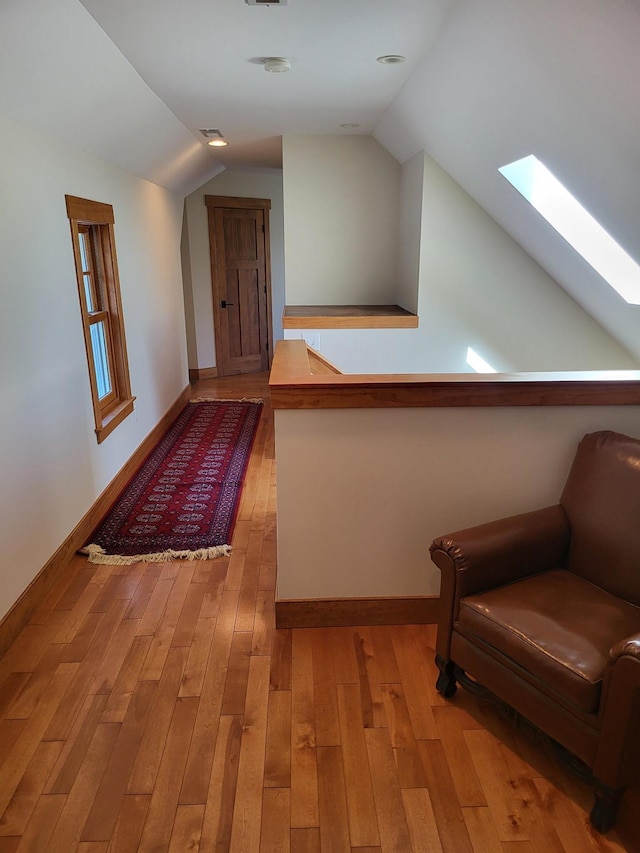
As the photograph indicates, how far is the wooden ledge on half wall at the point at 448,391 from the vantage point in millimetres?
2129

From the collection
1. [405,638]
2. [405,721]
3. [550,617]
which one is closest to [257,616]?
[405,638]

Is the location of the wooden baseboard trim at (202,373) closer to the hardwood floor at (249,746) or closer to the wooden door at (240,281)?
the wooden door at (240,281)

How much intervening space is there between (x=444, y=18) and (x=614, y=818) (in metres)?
2.83

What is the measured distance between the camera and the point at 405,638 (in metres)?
2.38

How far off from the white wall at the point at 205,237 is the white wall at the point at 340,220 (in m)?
2.43

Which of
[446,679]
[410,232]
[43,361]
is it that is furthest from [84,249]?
[446,679]

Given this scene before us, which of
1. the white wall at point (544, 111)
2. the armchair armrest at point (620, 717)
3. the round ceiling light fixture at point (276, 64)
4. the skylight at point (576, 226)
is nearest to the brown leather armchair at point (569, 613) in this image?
the armchair armrest at point (620, 717)

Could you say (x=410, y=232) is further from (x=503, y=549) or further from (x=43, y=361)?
(x=503, y=549)

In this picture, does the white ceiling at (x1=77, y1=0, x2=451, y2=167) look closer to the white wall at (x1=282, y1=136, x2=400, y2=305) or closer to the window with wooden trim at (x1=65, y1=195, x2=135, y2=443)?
the white wall at (x1=282, y1=136, x2=400, y2=305)

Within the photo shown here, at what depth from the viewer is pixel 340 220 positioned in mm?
4926

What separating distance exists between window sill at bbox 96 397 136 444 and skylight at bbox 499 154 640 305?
2759 millimetres

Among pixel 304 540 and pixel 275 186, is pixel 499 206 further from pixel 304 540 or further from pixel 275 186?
pixel 275 186

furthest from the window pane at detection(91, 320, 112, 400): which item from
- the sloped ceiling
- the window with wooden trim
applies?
the sloped ceiling

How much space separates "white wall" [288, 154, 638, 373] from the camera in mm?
4207
